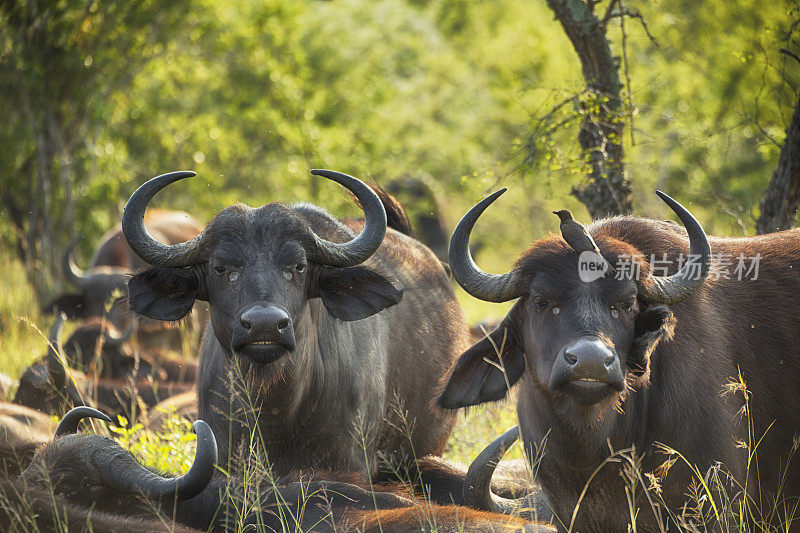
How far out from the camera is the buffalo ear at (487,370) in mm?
4781

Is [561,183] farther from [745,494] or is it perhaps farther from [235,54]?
[745,494]

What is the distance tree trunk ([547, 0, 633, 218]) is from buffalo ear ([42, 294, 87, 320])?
6.90 m

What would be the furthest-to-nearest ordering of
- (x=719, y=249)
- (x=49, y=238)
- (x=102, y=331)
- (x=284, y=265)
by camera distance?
(x=49, y=238), (x=102, y=331), (x=284, y=265), (x=719, y=249)

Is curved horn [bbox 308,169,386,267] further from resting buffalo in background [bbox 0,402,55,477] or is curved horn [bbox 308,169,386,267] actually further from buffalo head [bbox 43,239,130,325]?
buffalo head [bbox 43,239,130,325]

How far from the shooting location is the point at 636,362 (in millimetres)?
4367

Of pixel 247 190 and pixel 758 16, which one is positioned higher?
pixel 758 16

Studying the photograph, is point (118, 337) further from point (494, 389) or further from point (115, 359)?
point (494, 389)

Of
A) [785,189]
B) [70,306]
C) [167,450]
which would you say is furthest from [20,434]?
[785,189]

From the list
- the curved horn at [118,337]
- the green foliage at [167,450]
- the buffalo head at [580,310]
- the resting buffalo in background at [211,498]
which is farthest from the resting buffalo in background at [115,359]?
the buffalo head at [580,310]

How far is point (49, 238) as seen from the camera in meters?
15.3

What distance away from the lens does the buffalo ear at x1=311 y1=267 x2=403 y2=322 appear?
5.75 metres

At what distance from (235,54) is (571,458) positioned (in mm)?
15154

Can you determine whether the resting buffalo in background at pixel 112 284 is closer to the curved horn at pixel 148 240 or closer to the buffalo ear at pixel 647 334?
the curved horn at pixel 148 240

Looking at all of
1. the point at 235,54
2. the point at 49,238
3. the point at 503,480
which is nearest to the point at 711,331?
the point at 503,480
